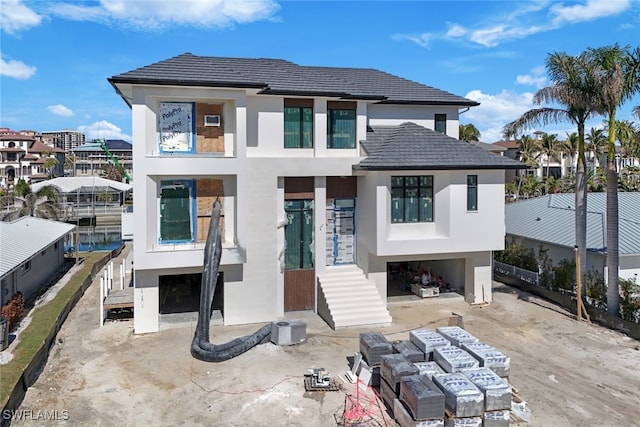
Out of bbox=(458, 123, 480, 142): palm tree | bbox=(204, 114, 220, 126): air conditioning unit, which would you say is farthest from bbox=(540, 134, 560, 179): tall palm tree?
bbox=(204, 114, 220, 126): air conditioning unit

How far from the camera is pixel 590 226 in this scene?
69.9ft

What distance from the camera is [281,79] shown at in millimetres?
17828

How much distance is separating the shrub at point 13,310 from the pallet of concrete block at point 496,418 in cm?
1334

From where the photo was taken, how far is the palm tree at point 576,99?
16.3 meters

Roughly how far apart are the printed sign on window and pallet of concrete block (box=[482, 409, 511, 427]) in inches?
490

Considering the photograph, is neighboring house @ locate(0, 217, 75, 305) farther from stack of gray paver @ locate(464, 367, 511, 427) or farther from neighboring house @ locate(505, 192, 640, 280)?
neighboring house @ locate(505, 192, 640, 280)

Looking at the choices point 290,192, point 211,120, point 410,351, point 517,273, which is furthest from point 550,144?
point 410,351

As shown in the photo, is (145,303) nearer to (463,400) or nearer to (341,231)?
(341,231)

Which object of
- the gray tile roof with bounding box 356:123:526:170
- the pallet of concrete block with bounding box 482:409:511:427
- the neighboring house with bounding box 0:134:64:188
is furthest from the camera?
the neighboring house with bounding box 0:134:64:188

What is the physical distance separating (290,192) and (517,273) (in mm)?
11860

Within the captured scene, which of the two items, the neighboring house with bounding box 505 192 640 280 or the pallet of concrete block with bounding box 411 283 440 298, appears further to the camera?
the pallet of concrete block with bounding box 411 283 440 298

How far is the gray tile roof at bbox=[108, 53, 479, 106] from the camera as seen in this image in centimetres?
1538

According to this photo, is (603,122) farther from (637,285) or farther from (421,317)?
(421,317)

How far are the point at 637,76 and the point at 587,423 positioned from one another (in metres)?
11.7
